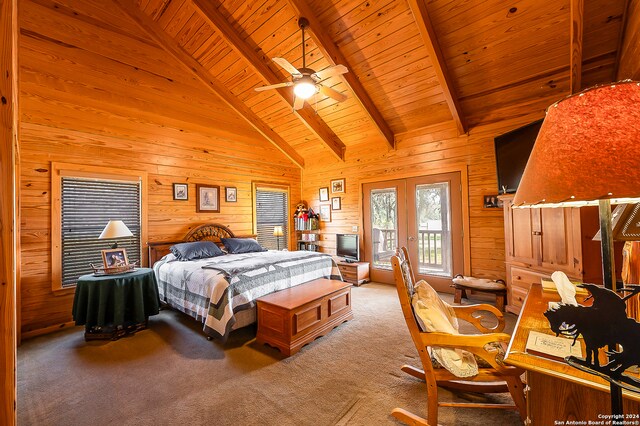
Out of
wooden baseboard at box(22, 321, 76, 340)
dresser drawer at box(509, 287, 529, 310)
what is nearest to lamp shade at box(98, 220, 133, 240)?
wooden baseboard at box(22, 321, 76, 340)

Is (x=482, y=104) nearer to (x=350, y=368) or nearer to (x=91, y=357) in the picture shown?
(x=350, y=368)

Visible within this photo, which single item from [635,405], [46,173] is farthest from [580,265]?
[46,173]

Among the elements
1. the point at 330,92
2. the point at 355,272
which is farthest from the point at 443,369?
the point at 355,272

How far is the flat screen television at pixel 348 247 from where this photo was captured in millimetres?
5461

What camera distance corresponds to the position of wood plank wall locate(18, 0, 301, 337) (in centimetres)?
321

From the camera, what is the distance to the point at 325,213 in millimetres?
6246

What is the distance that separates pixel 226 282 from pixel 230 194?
282 cm

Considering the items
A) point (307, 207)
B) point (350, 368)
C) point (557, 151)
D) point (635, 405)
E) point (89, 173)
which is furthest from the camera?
point (307, 207)

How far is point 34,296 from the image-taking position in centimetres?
319

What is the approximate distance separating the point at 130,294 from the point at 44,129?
2.37m

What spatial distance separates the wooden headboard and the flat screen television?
1848 millimetres

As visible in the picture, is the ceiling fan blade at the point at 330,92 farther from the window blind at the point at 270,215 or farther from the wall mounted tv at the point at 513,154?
the window blind at the point at 270,215

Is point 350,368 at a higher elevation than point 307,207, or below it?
below

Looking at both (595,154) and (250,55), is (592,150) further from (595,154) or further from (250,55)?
(250,55)
